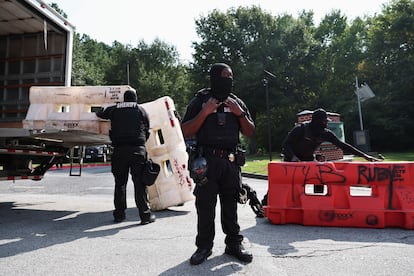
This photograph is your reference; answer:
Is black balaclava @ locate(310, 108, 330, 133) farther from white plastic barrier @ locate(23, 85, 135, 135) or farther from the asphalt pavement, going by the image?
white plastic barrier @ locate(23, 85, 135, 135)

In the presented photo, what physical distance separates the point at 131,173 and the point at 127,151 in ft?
1.05

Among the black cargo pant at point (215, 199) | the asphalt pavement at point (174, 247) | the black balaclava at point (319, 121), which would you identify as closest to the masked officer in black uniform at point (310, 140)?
the black balaclava at point (319, 121)

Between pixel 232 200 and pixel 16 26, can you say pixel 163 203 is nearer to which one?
pixel 232 200

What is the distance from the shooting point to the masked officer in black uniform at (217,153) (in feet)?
10.7

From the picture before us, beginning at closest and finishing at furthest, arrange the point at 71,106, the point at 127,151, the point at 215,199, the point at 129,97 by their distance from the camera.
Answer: the point at 215,199
the point at 127,151
the point at 129,97
the point at 71,106

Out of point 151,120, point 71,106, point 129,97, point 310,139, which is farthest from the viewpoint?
point 151,120

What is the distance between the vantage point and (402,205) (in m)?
4.51

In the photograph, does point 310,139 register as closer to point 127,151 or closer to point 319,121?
point 319,121

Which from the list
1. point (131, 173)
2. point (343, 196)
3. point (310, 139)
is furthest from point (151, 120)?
point (343, 196)

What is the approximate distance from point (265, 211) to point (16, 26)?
20.3ft

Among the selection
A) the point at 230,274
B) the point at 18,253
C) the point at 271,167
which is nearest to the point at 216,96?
the point at 230,274

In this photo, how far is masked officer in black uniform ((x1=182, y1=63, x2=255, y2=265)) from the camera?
327 centimetres

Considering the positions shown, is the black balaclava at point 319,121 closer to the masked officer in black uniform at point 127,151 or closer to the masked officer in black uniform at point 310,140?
the masked officer in black uniform at point 310,140

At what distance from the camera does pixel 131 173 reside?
508 cm
